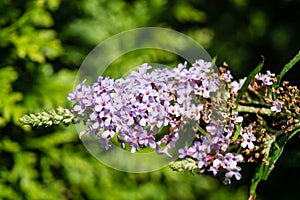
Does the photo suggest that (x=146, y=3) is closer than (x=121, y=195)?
No

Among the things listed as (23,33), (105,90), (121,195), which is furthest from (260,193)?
(105,90)

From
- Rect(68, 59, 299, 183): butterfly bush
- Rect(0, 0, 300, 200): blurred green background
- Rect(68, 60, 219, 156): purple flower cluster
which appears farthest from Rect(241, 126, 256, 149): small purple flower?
Rect(0, 0, 300, 200): blurred green background

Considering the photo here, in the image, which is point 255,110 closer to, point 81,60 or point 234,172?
point 234,172

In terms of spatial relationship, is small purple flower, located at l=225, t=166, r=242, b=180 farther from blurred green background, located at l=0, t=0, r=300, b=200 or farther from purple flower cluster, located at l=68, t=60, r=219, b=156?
blurred green background, located at l=0, t=0, r=300, b=200

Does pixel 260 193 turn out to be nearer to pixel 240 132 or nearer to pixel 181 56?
pixel 181 56

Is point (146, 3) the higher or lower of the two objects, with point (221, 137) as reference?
higher

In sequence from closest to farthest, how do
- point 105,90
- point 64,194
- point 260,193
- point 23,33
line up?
point 105,90, point 23,33, point 64,194, point 260,193

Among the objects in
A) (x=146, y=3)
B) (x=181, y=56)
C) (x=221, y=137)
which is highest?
(x=146, y=3)
